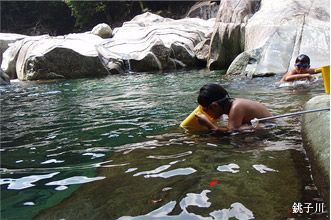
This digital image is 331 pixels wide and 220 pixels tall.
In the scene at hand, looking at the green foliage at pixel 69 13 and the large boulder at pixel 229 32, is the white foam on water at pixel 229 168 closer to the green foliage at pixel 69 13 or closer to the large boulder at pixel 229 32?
the large boulder at pixel 229 32

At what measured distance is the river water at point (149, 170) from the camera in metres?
1.89

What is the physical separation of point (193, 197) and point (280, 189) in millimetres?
571

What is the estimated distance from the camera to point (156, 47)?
13195 millimetres

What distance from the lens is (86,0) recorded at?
23.1m

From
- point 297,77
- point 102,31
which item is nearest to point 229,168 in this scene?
point 297,77

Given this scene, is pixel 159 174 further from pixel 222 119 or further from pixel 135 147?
pixel 222 119

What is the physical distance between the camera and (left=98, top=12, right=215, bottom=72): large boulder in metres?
13.1

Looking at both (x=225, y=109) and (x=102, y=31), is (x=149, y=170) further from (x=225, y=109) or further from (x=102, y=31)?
(x=102, y=31)

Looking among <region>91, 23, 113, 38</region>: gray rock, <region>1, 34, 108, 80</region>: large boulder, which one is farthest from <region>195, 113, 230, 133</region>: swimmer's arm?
<region>91, 23, 113, 38</region>: gray rock

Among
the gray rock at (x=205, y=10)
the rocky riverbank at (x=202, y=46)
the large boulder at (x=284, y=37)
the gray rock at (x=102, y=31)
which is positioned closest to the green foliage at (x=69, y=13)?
the gray rock at (x=205, y=10)

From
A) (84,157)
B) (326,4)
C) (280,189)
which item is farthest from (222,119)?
(326,4)

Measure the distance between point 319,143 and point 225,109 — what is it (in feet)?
3.83

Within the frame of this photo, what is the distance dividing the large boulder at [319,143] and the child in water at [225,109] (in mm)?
582

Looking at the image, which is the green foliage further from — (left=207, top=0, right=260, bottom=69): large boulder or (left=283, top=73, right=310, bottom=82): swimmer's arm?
(left=283, top=73, right=310, bottom=82): swimmer's arm
